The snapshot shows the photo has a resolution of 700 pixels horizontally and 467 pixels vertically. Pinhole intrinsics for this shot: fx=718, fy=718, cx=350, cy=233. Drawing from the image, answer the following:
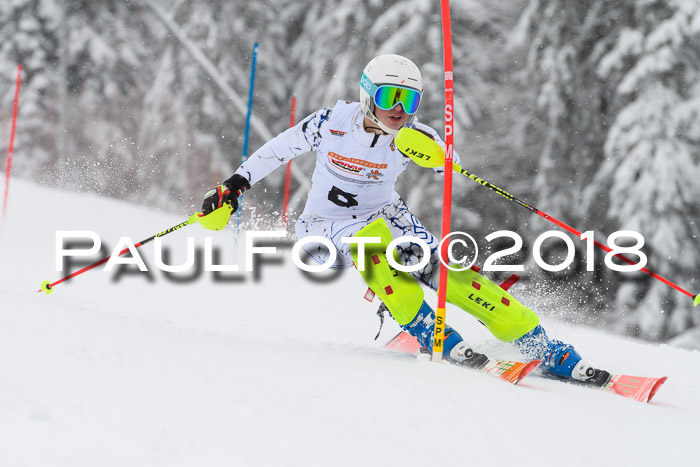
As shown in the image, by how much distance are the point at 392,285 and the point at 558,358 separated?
953mm

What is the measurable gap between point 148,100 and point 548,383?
59.6 ft

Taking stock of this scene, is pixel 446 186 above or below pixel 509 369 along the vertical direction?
above

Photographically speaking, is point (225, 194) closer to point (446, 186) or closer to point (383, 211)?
point (383, 211)

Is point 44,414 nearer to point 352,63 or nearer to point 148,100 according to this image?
point 352,63

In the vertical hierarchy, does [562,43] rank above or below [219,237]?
above

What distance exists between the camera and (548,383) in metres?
3.57

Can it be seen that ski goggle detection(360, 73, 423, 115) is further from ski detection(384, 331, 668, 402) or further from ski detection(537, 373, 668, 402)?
ski detection(537, 373, 668, 402)

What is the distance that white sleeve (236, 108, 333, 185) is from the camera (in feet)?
13.8

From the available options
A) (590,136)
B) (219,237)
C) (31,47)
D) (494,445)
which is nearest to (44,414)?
(494,445)

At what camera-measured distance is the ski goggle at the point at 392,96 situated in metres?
3.86

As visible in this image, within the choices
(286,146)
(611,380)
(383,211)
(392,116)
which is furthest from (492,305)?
(286,146)

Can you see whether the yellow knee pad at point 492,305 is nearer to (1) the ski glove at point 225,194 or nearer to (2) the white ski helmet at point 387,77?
(2) the white ski helmet at point 387,77

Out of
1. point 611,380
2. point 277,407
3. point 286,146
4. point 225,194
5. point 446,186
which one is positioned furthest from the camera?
point 286,146

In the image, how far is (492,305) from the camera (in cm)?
380
